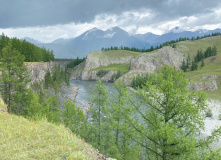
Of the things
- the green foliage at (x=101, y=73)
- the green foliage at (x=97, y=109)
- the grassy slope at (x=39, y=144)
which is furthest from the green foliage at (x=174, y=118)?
the green foliage at (x=101, y=73)

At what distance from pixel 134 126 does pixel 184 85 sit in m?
6.44

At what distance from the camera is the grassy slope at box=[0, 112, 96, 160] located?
7.85m

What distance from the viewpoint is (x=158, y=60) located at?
562 ft

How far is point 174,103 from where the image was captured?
1422cm

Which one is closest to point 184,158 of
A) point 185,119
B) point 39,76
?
point 185,119

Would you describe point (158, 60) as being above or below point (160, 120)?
above

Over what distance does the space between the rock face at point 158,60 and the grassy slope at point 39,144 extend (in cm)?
15413

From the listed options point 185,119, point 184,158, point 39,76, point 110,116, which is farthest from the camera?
point 39,76

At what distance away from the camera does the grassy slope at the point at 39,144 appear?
7.85 meters

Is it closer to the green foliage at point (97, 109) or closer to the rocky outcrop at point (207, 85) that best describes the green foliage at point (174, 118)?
the green foliage at point (97, 109)

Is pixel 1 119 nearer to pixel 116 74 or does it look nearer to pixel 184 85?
pixel 184 85

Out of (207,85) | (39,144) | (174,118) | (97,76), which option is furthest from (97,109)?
(97,76)

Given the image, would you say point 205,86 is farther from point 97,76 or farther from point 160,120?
point 97,76

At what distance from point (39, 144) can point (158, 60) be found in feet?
571
